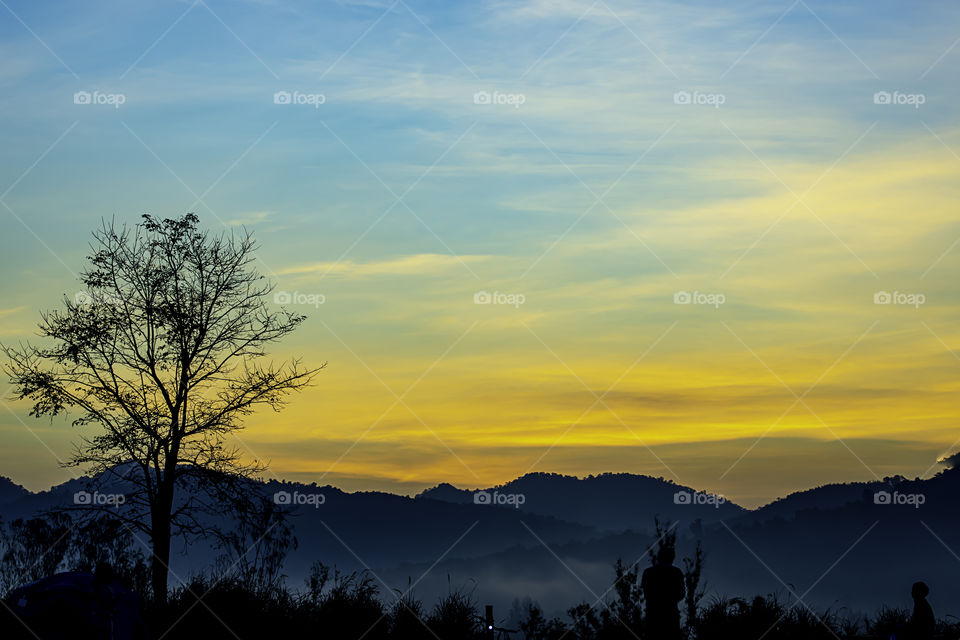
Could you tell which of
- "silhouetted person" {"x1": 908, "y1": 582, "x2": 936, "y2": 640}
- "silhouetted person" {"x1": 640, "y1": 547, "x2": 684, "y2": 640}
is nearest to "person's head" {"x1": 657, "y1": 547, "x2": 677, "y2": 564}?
"silhouetted person" {"x1": 640, "y1": 547, "x2": 684, "y2": 640}

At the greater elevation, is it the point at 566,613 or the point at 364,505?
the point at 364,505

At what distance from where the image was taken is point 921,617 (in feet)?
45.8

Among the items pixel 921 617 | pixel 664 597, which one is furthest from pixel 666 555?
pixel 921 617

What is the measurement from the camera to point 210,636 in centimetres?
1638

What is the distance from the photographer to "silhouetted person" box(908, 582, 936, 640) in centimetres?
1386

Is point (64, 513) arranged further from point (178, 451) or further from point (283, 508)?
point (283, 508)

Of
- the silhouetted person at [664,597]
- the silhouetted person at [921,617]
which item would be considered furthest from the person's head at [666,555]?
the silhouetted person at [921,617]

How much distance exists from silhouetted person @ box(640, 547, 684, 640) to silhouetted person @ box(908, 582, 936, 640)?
11.9 feet

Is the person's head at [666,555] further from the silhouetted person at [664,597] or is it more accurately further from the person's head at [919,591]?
the person's head at [919,591]

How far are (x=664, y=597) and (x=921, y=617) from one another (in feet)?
13.1

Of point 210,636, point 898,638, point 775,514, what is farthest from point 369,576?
point 775,514

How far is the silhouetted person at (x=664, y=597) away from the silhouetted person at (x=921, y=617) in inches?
143

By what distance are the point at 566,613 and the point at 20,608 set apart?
10.0 m

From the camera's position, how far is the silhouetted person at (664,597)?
44.4ft
